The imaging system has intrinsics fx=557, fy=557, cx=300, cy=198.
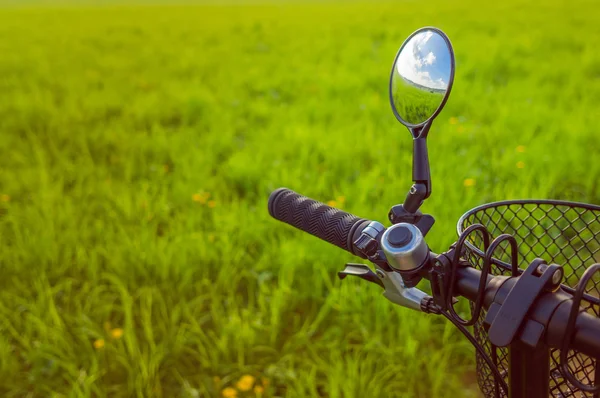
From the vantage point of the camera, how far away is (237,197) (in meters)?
3.16

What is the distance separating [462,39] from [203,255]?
5.36 m

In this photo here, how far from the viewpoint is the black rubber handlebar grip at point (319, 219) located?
929mm

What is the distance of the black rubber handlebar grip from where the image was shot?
929 mm

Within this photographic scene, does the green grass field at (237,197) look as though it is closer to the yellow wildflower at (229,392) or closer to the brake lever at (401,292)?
the yellow wildflower at (229,392)

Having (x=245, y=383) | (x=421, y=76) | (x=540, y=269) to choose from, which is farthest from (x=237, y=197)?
(x=540, y=269)

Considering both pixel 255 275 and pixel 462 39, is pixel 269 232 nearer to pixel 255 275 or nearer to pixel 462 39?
pixel 255 275

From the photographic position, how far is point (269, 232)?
2799mm

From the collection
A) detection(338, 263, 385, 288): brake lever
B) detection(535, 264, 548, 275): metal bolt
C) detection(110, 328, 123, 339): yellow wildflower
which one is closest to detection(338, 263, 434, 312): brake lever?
detection(338, 263, 385, 288): brake lever

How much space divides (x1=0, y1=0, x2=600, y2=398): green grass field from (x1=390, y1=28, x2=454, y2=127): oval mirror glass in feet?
3.98

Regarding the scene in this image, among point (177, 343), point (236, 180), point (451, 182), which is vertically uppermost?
point (451, 182)

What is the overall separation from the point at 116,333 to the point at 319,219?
1415mm

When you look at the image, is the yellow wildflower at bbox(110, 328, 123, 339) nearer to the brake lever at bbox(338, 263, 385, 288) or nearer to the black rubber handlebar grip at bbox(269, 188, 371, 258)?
the black rubber handlebar grip at bbox(269, 188, 371, 258)

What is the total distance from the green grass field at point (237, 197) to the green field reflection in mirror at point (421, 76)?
121 centimetres

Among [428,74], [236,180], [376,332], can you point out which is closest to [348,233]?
[428,74]
